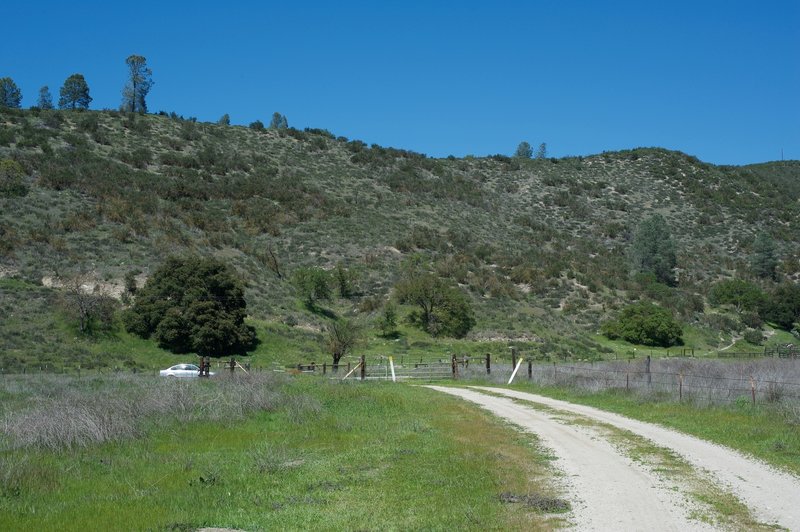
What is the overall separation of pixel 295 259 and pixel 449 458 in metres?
54.0

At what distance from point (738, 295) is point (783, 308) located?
444 centimetres

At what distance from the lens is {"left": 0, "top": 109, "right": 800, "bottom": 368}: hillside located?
56.1m

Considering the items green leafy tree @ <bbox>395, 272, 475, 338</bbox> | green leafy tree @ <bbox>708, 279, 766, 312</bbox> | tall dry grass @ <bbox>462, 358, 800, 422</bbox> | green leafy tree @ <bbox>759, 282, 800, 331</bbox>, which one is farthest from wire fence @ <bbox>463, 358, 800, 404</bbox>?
green leafy tree @ <bbox>708, 279, 766, 312</bbox>

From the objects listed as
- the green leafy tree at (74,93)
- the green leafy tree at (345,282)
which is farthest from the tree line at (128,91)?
the green leafy tree at (345,282)

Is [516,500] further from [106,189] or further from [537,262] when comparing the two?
[537,262]

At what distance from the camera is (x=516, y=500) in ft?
33.1

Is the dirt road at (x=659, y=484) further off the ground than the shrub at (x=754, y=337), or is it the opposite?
the shrub at (x=754, y=337)

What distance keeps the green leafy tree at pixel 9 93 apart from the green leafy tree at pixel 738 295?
94240 millimetres

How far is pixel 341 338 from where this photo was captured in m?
45.2

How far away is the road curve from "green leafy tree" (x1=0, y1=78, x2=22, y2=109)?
10934 centimetres

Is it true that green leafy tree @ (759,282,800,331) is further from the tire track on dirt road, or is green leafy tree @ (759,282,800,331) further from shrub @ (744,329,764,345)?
the tire track on dirt road

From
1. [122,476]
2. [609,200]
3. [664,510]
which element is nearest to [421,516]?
[664,510]

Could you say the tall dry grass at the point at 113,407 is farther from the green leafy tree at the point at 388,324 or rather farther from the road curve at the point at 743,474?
the green leafy tree at the point at 388,324

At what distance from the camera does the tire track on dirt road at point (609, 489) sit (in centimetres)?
881
